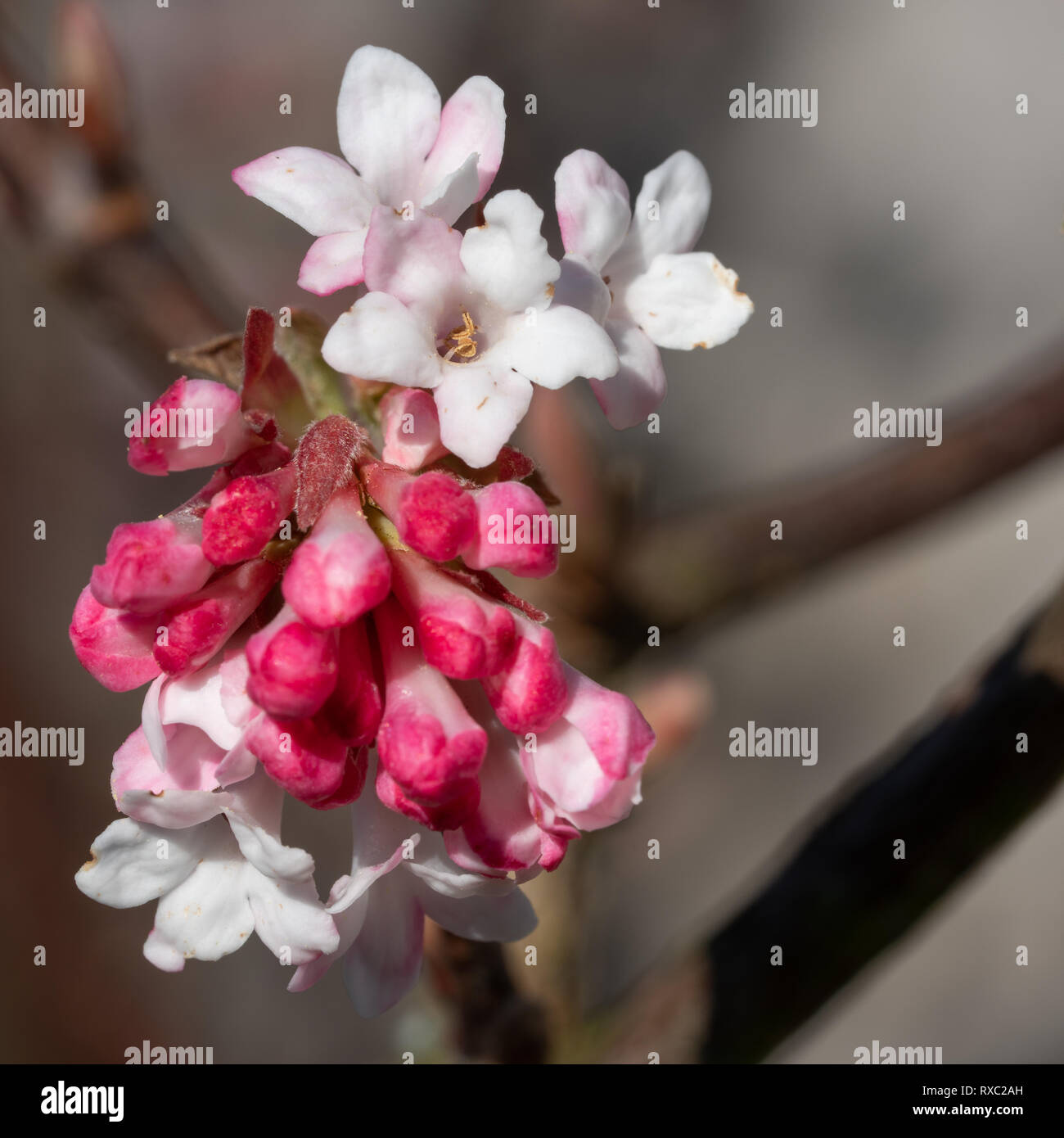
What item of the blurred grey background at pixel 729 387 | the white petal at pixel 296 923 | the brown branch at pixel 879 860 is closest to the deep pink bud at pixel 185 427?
the white petal at pixel 296 923

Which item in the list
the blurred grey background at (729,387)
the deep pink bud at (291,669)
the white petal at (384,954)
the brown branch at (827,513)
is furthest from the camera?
the blurred grey background at (729,387)

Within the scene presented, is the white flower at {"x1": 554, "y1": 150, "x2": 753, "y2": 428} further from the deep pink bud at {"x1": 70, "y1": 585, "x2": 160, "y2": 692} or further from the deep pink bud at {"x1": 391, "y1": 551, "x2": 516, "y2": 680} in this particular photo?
the deep pink bud at {"x1": 70, "y1": 585, "x2": 160, "y2": 692}

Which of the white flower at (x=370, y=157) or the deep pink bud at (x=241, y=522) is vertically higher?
the white flower at (x=370, y=157)

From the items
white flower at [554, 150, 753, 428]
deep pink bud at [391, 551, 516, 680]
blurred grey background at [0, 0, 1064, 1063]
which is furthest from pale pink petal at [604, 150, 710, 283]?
blurred grey background at [0, 0, 1064, 1063]

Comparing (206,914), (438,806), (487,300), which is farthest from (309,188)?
(206,914)

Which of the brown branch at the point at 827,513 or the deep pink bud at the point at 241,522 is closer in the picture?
the deep pink bud at the point at 241,522

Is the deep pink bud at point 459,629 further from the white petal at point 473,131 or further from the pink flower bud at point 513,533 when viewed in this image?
the white petal at point 473,131

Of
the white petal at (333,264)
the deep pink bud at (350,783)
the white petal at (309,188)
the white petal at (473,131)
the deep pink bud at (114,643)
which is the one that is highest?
the white petal at (473,131)

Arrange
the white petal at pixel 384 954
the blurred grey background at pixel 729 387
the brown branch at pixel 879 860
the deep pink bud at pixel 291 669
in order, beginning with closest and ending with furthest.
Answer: the deep pink bud at pixel 291 669 < the white petal at pixel 384 954 < the brown branch at pixel 879 860 < the blurred grey background at pixel 729 387
